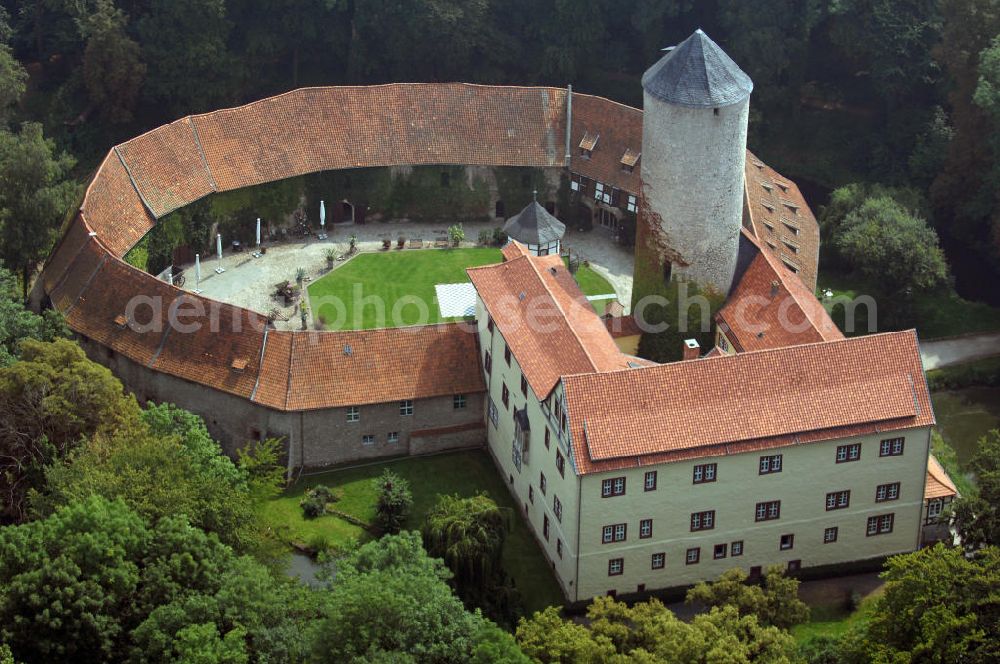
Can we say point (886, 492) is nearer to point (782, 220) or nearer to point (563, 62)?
point (782, 220)

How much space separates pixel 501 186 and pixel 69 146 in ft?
97.6

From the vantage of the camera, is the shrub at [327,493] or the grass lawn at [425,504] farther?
the shrub at [327,493]

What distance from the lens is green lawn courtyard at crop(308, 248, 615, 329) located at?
105 metres

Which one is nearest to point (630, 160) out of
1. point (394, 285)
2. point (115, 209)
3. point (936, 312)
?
point (394, 285)

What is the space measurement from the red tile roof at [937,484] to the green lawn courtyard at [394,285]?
1008 inches

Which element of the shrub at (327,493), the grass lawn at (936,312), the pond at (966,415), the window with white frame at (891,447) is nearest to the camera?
the window with white frame at (891,447)

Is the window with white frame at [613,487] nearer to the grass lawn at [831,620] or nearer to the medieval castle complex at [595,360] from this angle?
the medieval castle complex at [595,360]

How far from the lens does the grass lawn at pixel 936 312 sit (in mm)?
109562

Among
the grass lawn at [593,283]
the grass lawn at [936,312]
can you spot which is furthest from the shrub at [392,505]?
the grass lawn at [936,312]

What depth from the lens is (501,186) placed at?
11619 cm

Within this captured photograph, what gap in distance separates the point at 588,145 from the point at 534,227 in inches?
438

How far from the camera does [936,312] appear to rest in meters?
111

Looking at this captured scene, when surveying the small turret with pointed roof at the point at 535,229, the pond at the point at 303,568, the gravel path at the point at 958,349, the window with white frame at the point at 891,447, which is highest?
the small turret with pointed roof at the point at 535,229

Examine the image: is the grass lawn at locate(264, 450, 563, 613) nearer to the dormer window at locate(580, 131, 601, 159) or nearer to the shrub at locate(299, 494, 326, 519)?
the shrub at locate(299, 494, 326, 519)
